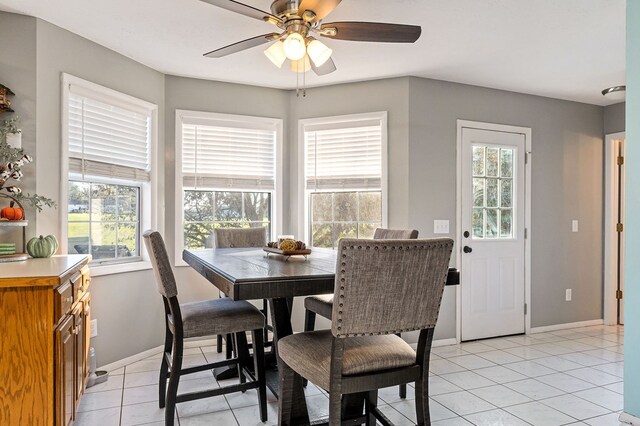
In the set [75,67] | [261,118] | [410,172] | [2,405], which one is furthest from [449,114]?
[2,405]

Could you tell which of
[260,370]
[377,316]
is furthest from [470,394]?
[377,316]

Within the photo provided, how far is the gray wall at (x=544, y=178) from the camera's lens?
4059 millimetres

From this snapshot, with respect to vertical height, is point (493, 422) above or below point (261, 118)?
below

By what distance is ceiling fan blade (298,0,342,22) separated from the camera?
1.96 meters

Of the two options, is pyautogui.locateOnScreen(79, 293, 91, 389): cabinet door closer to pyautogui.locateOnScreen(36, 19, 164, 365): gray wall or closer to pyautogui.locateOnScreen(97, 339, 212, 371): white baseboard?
pyautogui.locateOnScreen(36, 19, 164, 365): gray wall

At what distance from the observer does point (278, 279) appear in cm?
184

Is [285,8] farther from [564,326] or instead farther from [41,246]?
[564,326]

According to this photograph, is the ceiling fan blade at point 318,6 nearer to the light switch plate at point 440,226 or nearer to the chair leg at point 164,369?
the chair leg at point 164,369

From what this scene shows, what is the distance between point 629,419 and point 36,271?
10.7 feet

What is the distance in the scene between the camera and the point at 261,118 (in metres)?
4.32

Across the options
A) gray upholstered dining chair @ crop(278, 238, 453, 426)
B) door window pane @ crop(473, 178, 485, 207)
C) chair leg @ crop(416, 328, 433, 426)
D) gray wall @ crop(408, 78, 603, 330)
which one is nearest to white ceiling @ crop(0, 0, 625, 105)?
gray wall @ crop(408, 78, 603, 330)

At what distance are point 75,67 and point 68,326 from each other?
6.21ft

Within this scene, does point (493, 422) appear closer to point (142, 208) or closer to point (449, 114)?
point (449, 114)

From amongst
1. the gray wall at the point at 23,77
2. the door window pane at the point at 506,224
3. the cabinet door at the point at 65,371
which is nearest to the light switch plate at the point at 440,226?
the door window pane at the point at 506,224
